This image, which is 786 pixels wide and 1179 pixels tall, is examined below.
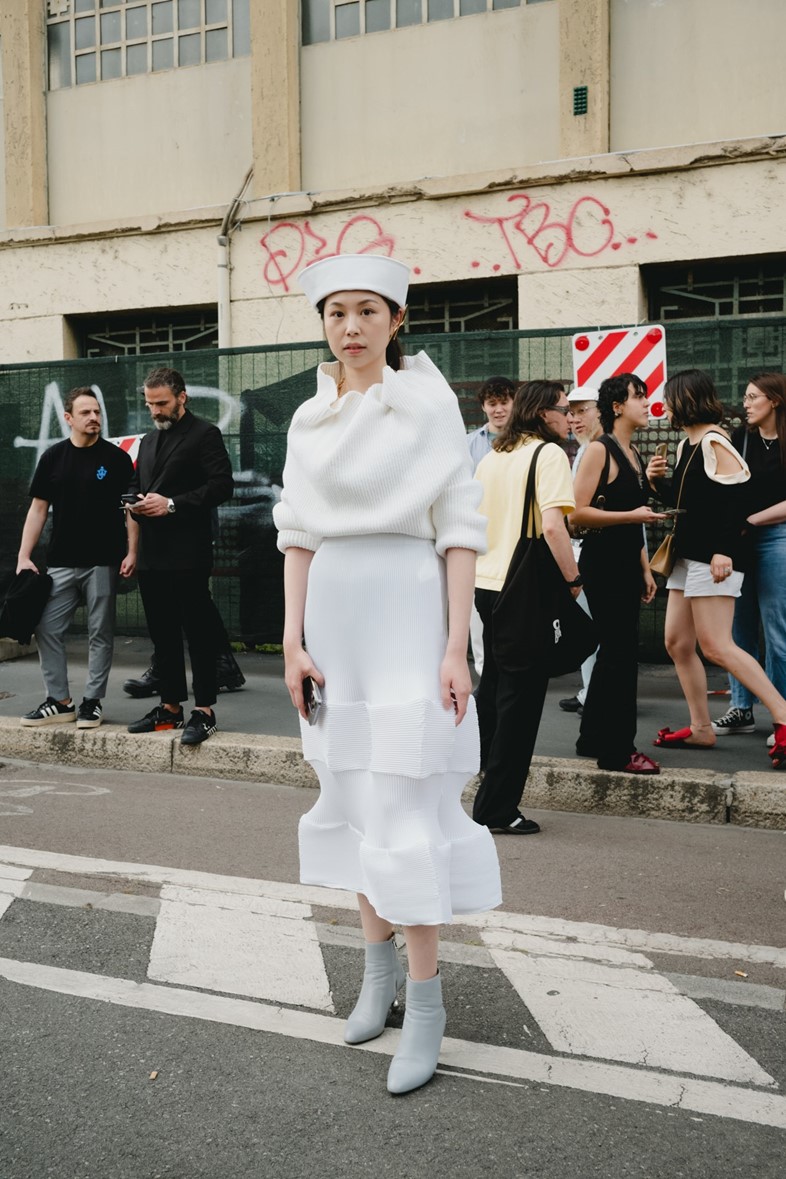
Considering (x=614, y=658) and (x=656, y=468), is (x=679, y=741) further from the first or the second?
(x=656, y=468)

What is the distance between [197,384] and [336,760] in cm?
734

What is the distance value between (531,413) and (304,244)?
7822mm

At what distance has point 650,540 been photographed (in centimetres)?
878

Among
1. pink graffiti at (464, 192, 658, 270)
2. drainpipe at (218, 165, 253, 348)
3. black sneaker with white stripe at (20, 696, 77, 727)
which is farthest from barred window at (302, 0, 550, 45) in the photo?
black sneaker with white stripe at (20, 696, 77, 727)

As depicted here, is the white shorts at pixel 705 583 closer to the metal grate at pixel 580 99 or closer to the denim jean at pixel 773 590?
the denim jean at pixel 773 590

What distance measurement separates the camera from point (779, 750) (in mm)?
6164

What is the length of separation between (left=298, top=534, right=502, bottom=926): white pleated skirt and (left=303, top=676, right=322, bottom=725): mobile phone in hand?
0.06 feet

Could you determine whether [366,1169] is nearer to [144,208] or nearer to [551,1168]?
[551,1168]

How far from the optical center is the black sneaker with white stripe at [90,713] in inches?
289

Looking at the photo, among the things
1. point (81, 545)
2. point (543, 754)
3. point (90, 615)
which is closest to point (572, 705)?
point (543, 754)

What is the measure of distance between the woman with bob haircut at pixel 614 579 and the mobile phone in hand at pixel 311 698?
294cm

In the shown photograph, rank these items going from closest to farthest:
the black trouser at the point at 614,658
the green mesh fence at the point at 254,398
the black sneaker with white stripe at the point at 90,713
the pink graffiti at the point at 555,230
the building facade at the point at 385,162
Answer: the black trouser at the point at 614,658
the black sneaker with white stripe at the point at 90,713
the green mesh fence at the point at 254,398
the building facade at the point at 385,162
the pink graffiti at the point at 555,230

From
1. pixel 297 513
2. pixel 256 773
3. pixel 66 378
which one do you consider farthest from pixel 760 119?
pixel 297 513

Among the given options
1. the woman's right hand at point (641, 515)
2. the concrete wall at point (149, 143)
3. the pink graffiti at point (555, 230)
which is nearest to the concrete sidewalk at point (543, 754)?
the woman's right hand at point (641, 515)
